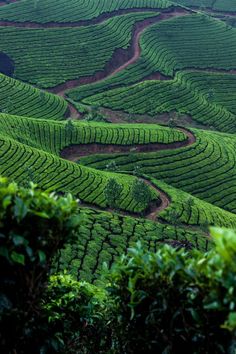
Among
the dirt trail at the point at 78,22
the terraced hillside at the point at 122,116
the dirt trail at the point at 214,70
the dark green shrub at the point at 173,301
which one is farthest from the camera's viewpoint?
the dirt trail at the point at 78,22

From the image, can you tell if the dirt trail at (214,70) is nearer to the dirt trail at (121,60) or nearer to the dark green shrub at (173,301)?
the dirt trail at (121,60)

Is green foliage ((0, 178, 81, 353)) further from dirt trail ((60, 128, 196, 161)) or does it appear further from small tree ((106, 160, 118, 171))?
dirt trail ((60, 128, 196, 161))

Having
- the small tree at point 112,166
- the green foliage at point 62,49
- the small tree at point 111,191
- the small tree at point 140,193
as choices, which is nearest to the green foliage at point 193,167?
the small tree at point 112,166

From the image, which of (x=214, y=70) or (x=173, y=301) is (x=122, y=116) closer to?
(x=214, y=70)

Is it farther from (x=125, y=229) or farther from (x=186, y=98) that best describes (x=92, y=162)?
(x=186, y=98)

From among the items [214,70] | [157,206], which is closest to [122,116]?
[214,70]
